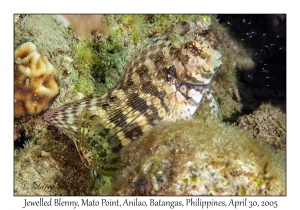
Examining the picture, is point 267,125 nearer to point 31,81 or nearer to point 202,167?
point 202,167

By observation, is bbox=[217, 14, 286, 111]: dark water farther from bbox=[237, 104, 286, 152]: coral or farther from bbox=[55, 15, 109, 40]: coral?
bbox=[55, 15, 109, 40]: coral

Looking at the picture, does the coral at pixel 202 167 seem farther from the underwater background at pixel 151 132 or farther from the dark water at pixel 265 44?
the dark water at pixel 265 44

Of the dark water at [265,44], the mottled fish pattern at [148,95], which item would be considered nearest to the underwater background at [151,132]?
the dark water at [265,44]

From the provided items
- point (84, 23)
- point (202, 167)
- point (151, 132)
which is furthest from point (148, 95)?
point (202, 167)

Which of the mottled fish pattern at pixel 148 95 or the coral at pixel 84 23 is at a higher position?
the coral at pixel 84 23
